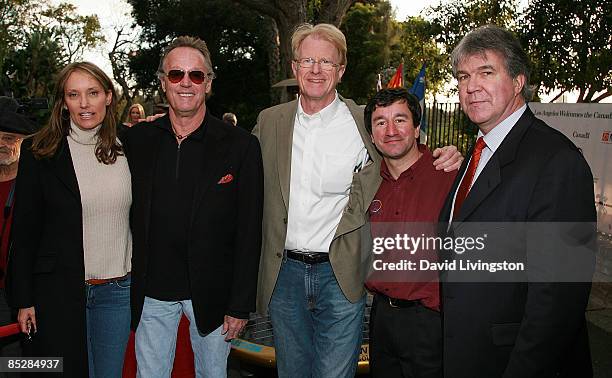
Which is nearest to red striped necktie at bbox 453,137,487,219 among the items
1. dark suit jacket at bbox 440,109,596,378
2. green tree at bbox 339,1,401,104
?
dark suit jacket at bbox 440,109,596,378

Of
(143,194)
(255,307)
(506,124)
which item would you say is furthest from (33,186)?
(506,124)

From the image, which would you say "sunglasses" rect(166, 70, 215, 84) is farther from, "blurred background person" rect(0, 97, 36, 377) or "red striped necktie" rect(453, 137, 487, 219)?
"red striped necktie" rect(453, 137, 487, 219)

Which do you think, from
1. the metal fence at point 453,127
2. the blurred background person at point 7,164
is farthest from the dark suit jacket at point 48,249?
the metal fence at point 453,127

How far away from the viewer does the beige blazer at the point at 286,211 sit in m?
3.09

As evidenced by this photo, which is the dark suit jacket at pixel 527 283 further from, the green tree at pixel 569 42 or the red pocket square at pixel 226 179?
the green tree at pixel 569 42

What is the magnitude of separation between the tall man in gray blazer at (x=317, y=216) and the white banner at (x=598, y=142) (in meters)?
4.44

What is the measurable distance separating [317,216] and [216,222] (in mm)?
566

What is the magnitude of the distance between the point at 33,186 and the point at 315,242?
4.90 feet

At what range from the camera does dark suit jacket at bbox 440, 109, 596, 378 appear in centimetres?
214

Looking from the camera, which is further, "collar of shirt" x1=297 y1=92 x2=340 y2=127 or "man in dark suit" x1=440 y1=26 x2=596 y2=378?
"collar of shirt" x1=297 y1=92 x2=340 y2=127

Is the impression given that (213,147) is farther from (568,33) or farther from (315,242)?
(568,33)

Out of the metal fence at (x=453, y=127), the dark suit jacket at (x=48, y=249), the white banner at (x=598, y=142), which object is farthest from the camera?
the metal fence at (x=453, y=127)

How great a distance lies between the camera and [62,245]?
2.98 metres

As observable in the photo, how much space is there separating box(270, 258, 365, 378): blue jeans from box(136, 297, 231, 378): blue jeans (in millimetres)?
393
